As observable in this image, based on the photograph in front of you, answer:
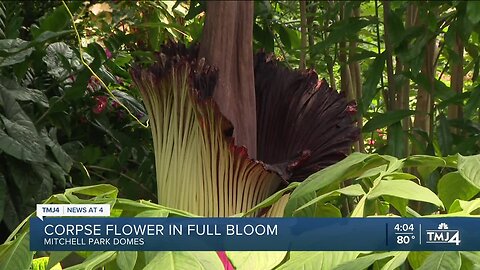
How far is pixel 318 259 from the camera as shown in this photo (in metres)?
0.26

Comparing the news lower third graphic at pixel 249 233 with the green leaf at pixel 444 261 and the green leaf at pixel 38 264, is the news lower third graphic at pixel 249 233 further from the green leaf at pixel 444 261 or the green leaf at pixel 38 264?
the green leaf at pixel 38 264

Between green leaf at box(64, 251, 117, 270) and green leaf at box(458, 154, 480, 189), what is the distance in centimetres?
16

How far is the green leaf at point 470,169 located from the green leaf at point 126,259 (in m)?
0.15

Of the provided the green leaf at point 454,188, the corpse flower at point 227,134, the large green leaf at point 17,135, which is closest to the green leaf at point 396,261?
the green leaf at point 454,188

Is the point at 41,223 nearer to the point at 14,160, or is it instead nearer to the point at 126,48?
the point at 14,160

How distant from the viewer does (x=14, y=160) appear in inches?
32.8

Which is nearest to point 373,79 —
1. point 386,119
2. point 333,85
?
point 386,119

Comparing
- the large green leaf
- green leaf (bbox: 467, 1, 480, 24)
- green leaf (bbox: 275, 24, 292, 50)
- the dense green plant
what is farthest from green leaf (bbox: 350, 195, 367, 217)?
green leaf (bbox: 275, 24, 292, 50)

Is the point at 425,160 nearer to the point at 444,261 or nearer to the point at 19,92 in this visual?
the point at 444,261

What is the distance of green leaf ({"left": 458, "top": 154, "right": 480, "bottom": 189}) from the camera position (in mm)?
298

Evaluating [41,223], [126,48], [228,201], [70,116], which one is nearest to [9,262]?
[41,223]

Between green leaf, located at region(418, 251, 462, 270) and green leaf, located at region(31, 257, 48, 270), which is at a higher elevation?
green leaf, located at region(418, 251, 462, 270)

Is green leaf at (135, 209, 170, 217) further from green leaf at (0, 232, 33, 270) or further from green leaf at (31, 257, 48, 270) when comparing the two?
green leaf at (31, 257, 48, 270)

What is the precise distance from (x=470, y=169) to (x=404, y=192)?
4 cm
